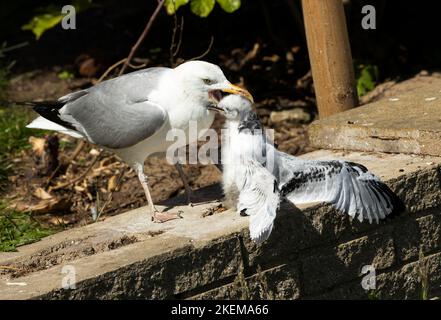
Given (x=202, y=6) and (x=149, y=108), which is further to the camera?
(x=202, y=6)

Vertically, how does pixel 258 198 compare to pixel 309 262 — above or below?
above

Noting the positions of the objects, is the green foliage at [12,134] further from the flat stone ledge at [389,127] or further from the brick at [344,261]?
the brick at [344,261]

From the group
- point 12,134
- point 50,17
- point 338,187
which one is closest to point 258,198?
point 338,187

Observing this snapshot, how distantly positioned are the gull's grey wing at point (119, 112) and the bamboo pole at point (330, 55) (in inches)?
43.3

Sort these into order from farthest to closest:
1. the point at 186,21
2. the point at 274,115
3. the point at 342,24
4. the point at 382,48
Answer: the point at 186,21
the point at 382,48
the point at 274,115
the point at 342,24

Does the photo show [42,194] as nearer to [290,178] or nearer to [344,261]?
[290,178]

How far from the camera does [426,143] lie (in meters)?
4.66

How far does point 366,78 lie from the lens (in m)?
6.87

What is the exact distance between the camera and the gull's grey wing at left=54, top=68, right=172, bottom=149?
4.57 m

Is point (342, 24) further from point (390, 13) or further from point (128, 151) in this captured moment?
point (390, 13)

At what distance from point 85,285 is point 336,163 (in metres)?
1.35

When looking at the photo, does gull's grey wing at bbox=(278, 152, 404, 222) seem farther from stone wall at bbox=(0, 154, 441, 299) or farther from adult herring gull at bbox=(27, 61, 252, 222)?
adult herring gull at bbox=(27, 61, 252, 222)

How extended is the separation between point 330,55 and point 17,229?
2047 mm
